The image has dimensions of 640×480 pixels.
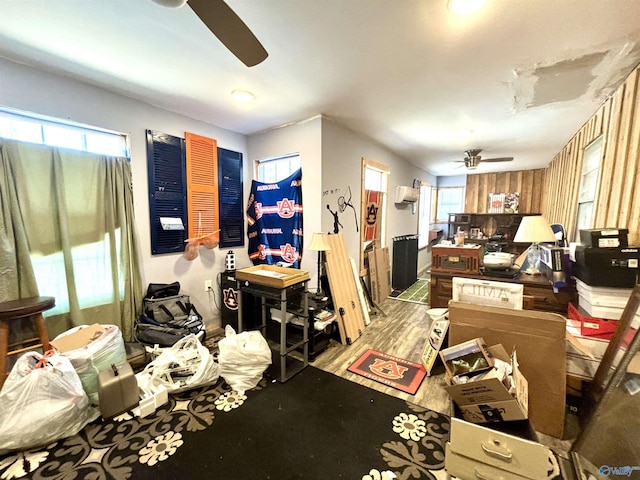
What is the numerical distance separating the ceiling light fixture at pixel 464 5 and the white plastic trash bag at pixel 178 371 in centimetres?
284

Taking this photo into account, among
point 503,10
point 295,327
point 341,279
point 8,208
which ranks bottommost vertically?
point 295,327

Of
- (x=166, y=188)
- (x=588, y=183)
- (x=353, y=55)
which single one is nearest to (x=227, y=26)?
(x=353, y=55)

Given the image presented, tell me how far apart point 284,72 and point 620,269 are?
9.31 ft

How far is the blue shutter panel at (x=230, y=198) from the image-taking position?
320 centimetres

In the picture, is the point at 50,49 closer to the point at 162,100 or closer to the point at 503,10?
the point at 162,100

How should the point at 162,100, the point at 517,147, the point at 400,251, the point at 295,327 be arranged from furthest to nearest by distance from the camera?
the point at 400,251
the point at 517,147
the point at 295,327
the point at 162,100

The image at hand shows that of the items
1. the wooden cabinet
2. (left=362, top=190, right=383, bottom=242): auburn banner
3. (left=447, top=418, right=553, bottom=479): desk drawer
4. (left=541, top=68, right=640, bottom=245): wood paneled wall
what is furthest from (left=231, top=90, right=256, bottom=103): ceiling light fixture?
the wooden cabinet

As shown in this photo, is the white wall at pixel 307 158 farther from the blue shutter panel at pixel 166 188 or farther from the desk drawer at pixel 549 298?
the desk drawer at pixel 549 298

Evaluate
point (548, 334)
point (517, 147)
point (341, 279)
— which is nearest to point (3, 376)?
point (341, 279)

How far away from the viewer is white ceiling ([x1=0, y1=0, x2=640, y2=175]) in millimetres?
1364

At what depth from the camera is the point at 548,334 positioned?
1630mm

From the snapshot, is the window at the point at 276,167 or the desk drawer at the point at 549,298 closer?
the desk drawer at the point at 549,298

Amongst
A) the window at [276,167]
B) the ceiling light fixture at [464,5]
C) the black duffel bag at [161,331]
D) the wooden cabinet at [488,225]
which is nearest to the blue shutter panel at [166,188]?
the black duffel bag at [161,331]

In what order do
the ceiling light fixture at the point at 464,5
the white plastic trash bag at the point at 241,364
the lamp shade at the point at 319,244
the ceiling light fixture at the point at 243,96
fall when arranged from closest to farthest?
1. the ceiling light fixture at the point at 464,5
2. the white plastic trash bag at the point at 241,364
3. the ceiling light fixture at the point at 243,96
4. the lamp shade at the point at 319,244
